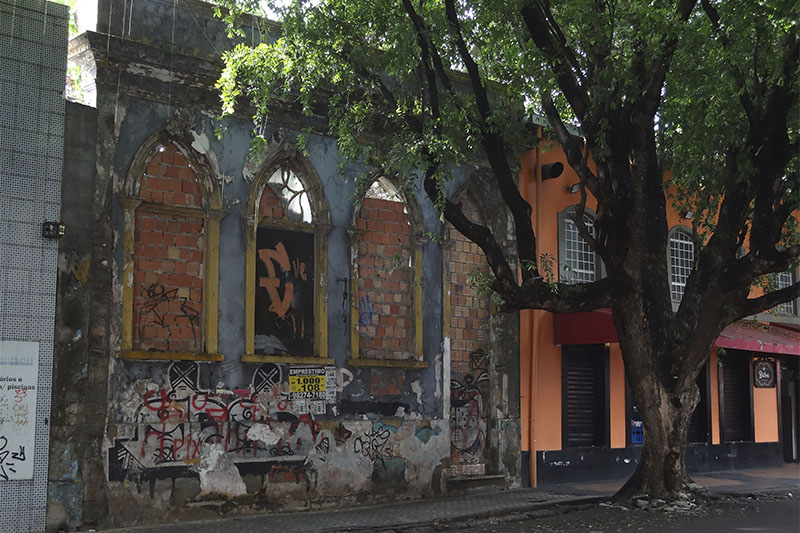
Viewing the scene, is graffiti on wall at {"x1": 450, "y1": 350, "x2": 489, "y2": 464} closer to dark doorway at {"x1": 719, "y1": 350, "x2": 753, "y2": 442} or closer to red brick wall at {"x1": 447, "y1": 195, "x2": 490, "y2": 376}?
red brick wall at {"x1": 447, "y1": 195, "x2": 490, "y2": 376}

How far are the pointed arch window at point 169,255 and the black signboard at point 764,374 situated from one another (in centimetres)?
1287

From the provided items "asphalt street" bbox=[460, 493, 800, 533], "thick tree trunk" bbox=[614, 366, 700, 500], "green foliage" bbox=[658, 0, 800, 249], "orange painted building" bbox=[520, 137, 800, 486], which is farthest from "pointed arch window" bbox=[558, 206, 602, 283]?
"asphalt street" bbox=[460, 493, 800, 533]

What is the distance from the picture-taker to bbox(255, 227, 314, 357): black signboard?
12656mm

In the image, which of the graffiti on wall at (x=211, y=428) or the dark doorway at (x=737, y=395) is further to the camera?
the dark doorway at (x=737, y=395)

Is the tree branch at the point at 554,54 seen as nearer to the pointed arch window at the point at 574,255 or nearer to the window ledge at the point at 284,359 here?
the pointed arch window at the point at 574,255

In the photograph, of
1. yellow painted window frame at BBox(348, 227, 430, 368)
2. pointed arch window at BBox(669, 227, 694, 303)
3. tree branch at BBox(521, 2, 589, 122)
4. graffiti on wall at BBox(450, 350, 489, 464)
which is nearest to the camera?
tree branch at BBox(521, 2, 589, 122)

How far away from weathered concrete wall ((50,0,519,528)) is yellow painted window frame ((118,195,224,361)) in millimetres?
21

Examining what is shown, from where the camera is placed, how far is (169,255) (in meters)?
11.9

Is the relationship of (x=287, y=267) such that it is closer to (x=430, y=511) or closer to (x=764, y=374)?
(x=430, y=511)

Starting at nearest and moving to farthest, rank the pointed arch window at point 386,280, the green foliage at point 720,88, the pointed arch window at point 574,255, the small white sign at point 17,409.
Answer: the small white sign at point 17,409
the green foliage at point 720,88
the pointed arch window at point 386,280
the pointed arch window at point 574,255

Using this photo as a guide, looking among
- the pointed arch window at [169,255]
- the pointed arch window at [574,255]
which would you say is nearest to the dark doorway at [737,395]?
the pointed arch window at [574,255]

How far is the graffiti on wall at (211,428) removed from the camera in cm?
1127

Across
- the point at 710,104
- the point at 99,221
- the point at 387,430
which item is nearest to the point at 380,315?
the point at 387,430

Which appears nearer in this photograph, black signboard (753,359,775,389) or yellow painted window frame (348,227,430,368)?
yellow painted window frame (348,227,430,368)
